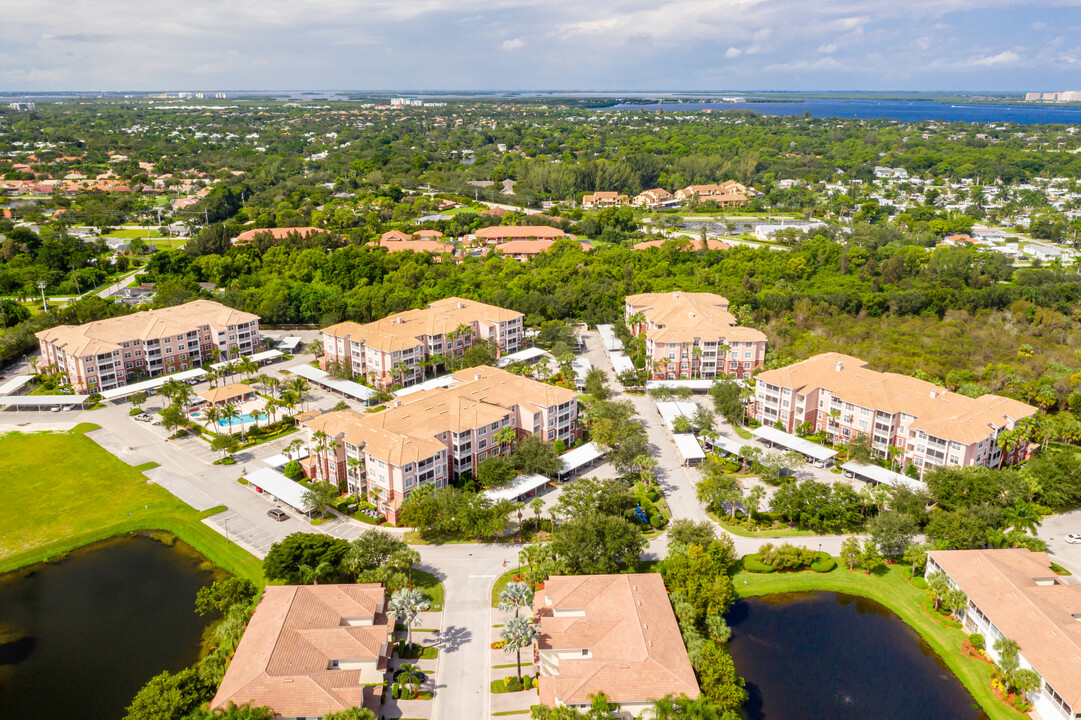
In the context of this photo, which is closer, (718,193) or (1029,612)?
(1029,612)

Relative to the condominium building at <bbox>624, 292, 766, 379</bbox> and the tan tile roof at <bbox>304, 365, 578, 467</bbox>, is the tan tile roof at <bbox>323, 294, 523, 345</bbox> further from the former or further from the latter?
the condominium building at <bbox>624, 292, 766, 379</bbox>

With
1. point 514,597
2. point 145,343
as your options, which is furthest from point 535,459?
point 145,343

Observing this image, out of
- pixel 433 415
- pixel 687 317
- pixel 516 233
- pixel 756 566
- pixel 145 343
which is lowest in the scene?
pixel 756 566

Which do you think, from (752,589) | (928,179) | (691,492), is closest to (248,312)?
(691,492)

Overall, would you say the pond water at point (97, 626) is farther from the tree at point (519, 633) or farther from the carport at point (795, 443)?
the carport at point (795, 443)

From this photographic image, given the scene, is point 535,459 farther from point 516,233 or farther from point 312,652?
point 516,233

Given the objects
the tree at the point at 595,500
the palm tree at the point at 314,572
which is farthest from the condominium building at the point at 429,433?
the tree at the point at 595,500
